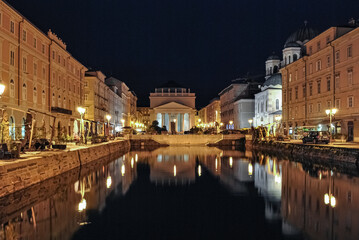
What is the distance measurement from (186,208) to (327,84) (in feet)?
122

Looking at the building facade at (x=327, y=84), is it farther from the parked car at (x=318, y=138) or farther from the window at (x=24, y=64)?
the window at (x=24, y=64)

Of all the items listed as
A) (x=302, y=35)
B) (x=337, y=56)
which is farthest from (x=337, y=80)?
(x=302, y=35)

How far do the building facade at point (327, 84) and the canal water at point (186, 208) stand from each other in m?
19.6

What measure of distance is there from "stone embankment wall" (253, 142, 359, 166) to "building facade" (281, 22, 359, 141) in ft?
21.6

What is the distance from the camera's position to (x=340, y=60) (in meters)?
43.6

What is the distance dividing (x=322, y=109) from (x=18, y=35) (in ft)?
118

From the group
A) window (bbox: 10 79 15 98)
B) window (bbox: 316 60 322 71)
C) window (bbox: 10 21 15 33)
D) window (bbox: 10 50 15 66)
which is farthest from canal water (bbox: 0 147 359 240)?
window (bbox: 316 60 322 71)

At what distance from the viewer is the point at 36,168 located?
19.3 metres

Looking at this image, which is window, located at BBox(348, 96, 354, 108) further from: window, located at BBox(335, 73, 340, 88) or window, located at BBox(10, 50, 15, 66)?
window, located at BBox(10, 50, 15, 66)

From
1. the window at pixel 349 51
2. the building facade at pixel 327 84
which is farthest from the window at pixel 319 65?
the window at pixel 349 51

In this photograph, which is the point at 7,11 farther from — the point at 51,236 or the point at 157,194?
the point at 51,236

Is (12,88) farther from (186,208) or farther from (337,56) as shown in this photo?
(337,56)

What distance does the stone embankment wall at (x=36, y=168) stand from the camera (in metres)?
15.9

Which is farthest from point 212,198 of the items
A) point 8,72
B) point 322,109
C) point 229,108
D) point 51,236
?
point 229,108
